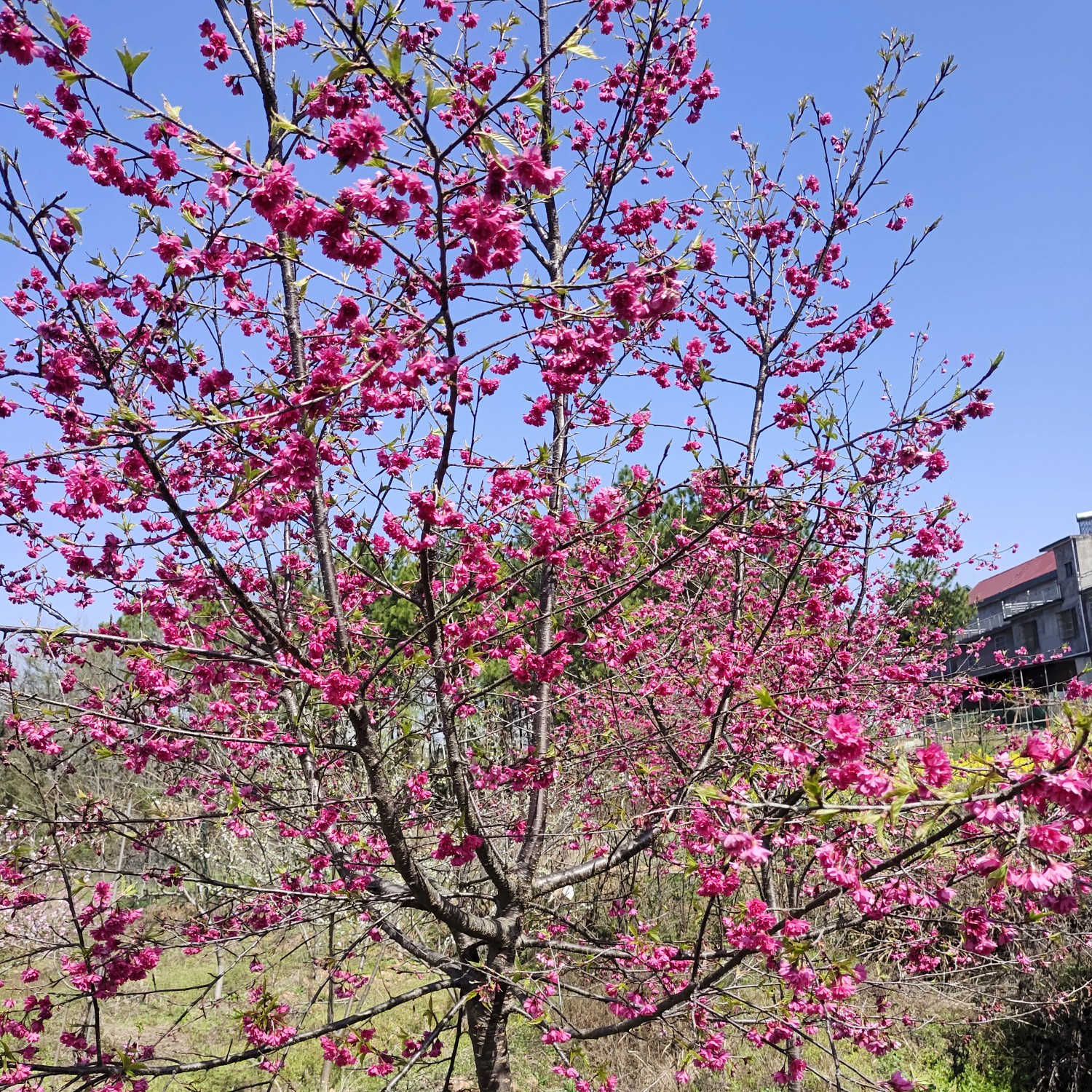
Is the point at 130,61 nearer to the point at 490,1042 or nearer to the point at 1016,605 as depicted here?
the point at 490,1042

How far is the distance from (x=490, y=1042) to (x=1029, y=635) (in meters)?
34.6

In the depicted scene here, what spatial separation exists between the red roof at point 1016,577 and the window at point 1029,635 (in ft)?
6.16

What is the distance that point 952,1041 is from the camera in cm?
740

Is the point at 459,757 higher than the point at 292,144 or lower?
lower

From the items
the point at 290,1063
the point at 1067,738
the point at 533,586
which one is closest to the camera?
the point at 1067,738

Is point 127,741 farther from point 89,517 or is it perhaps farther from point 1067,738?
point 1067,738

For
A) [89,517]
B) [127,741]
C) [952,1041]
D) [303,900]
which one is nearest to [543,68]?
[89,517]

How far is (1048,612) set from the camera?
3030 centimetres

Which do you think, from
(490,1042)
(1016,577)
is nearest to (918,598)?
(490,1042)

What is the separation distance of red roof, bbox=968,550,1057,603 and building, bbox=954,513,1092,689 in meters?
0.06

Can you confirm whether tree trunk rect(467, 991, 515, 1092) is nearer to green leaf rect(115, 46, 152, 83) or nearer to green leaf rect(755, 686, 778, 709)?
green leaf rect(755, 686, 778, 709)

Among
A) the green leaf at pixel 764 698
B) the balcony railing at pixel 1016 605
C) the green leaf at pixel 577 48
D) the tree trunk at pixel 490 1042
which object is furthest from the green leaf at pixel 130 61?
the balcony railing at pixel 1016 605

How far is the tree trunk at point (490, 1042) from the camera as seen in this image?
368 cm

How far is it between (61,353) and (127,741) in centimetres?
161
